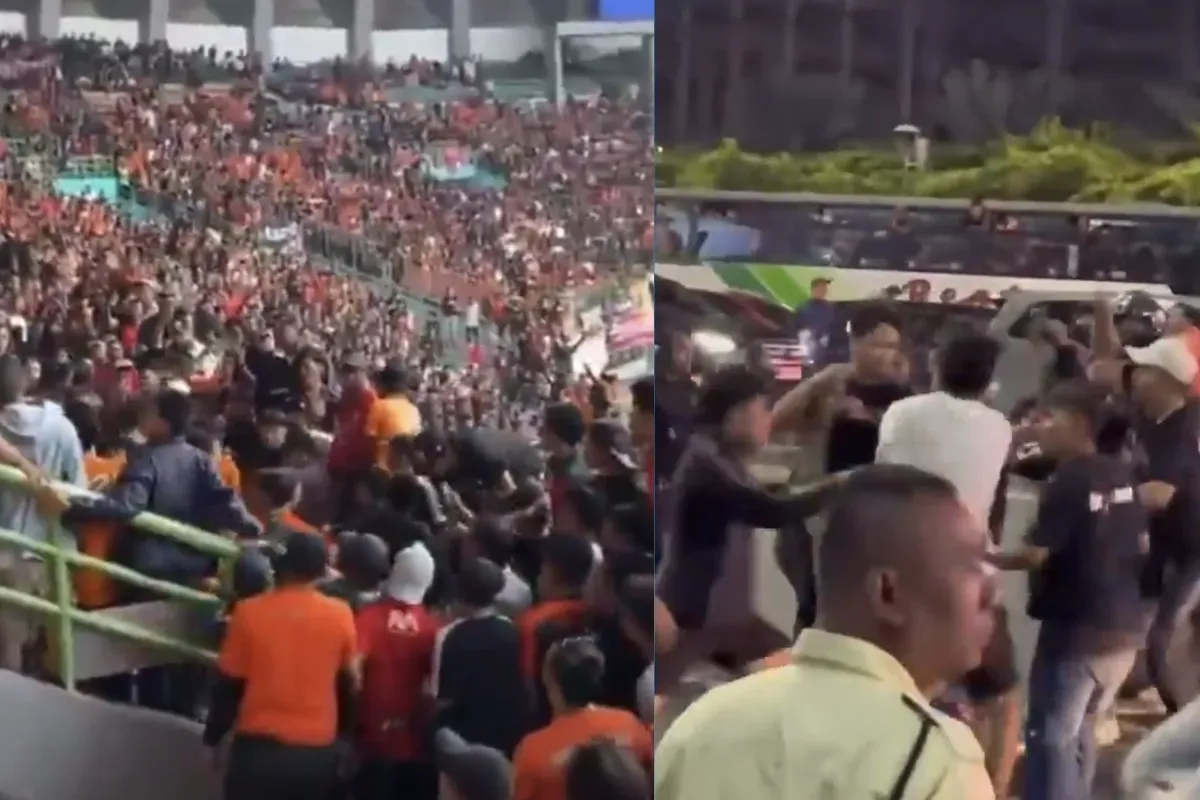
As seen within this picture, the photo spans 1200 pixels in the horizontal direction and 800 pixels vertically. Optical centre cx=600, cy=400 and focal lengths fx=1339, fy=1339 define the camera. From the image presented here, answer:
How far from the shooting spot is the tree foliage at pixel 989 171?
188cm

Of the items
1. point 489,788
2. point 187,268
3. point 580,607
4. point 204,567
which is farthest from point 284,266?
point 489,788

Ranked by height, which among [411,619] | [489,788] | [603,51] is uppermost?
[603,51]

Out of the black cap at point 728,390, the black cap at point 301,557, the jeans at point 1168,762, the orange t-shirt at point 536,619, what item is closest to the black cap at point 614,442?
the black cap at point 728,390

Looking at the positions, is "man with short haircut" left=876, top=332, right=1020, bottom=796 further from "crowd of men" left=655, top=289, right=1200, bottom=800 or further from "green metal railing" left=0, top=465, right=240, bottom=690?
"green metal railing" left=0, top=465, right=240, bottom=690

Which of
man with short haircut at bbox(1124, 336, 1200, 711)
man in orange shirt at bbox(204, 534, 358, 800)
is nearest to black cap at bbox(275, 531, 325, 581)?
man in orange shirt at bbox(204, 534, 358, 800)

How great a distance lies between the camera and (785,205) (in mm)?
1928

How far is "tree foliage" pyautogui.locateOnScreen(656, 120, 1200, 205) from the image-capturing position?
6.15 ft

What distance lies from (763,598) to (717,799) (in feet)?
0.94

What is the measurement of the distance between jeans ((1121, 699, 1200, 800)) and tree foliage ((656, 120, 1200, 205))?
74 cm

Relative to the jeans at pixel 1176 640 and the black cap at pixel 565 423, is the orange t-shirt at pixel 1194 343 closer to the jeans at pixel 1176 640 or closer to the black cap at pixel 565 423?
the jeans at pixel 1176 640

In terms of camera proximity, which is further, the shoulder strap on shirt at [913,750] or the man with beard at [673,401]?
the man with beard at [673,401]

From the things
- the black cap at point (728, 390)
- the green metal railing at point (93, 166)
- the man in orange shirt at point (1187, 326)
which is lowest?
the black cap at point (728, 390)

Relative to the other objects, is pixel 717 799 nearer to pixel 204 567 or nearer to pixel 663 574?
pixel 663 574

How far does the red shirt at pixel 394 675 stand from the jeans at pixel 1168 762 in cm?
103
